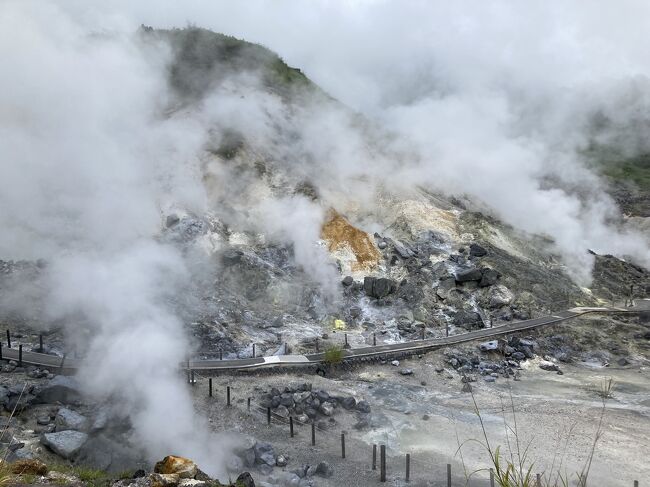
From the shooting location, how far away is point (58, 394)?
16.8m

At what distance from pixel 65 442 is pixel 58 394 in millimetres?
3230

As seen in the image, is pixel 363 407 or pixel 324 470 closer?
pixel 324 470

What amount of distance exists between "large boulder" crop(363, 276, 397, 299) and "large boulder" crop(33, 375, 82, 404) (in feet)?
58.3

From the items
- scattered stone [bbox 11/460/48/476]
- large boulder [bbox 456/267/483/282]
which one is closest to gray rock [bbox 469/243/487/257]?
large boulder [bbox 456/267/483/282]

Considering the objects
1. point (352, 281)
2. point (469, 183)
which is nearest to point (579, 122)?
point (469, 183)

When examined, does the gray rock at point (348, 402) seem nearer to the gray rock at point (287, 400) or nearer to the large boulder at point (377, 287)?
the gray rock at point (287, 400)

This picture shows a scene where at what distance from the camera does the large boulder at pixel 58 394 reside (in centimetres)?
1662

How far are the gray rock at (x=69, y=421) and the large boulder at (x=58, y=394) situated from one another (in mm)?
978

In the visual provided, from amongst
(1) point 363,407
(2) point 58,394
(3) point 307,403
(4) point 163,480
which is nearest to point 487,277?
(1) point 363,407

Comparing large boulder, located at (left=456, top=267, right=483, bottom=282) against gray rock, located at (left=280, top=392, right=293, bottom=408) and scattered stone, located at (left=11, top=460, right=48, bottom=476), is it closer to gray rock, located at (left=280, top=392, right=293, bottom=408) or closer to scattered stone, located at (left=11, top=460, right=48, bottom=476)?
gray rock, located at (left=280, top=392, right=293, bottom=408)

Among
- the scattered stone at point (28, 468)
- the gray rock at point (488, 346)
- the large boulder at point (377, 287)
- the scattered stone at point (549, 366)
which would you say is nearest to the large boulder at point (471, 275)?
the large boulder at point (377, 287)

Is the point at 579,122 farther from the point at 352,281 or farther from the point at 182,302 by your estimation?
the point at 182,302

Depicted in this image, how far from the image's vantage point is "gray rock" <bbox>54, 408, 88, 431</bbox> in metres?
15.1

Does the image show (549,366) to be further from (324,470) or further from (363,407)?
(324,470)
